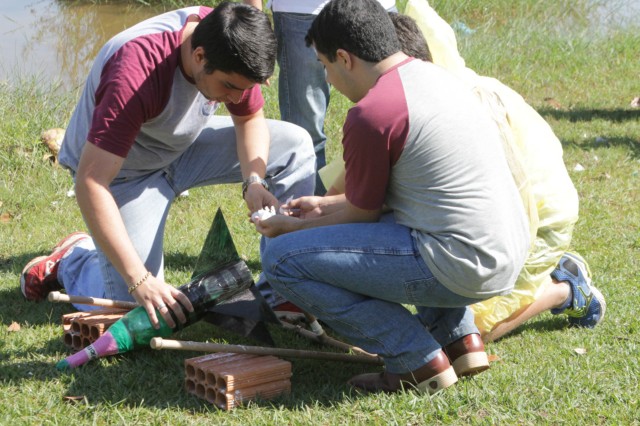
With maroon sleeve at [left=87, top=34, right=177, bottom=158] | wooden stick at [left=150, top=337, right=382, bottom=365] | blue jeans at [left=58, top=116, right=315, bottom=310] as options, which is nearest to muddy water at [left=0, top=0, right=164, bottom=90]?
blue jeans at [left=58, top=116, right=315, bottom=310]

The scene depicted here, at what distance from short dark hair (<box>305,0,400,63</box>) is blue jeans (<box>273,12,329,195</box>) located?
1.60 meters

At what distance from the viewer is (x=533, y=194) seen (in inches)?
140

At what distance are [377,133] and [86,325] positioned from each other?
1.46 m

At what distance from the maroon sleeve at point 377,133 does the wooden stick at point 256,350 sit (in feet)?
2.35

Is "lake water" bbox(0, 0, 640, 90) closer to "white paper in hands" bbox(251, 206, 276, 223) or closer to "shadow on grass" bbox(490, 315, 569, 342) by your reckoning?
"white paper in hands" bbox(251, 206, 276, 223)

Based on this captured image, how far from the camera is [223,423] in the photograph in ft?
9.59

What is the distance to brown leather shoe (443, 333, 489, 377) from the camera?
10.5 ft

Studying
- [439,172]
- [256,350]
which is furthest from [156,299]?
[439,172]

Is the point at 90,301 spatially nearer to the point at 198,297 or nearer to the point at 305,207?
the point at 198,297

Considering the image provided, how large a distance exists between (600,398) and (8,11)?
30.9ft

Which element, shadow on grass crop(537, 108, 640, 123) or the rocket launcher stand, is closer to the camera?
the rocket launcher stand

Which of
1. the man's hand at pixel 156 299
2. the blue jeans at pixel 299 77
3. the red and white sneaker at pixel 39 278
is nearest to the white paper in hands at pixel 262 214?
the man's hand at pixel 156 299

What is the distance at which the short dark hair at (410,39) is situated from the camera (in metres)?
3.41

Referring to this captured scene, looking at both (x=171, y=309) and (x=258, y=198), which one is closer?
(x=171, y=309)
